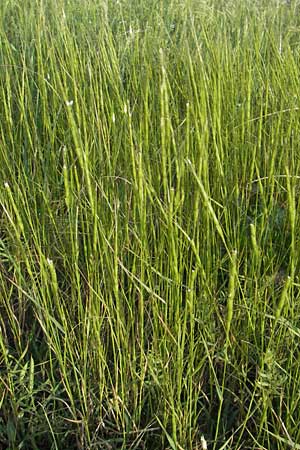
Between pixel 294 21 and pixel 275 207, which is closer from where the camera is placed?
pixel 275 207

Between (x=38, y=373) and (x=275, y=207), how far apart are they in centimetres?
57

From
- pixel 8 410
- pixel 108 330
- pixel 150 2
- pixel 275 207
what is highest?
pixel 150 2

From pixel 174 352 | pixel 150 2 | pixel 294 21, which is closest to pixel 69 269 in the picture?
pixel 174 352

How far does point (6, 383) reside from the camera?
3.48ft

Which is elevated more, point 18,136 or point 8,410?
point 18,136

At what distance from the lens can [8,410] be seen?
1.05 metres

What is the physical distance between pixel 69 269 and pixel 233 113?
19.3 inches

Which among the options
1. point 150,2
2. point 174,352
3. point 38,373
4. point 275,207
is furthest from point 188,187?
point 150,2

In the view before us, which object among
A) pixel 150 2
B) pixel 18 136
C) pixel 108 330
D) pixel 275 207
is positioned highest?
pixel 150 2

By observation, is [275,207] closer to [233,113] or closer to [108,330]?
[233,113]

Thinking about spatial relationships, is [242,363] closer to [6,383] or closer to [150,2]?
[6,383]

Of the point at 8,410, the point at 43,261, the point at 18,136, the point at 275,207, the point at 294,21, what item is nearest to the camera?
the point at 43,261

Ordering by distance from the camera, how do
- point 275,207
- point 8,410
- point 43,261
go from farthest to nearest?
point 275,207 < point 8,410 < point 43,261

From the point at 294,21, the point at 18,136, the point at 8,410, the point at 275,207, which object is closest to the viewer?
the point at 8,410
